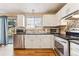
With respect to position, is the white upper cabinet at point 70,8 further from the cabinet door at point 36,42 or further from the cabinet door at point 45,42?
the cabinet door at point 36,42

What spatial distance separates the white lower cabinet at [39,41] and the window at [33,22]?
1.36 m

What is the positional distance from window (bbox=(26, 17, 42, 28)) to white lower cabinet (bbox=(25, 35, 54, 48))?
1.36m

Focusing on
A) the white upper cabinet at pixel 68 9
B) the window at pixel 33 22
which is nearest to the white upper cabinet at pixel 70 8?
the white upper cabinet at pixel 68 9

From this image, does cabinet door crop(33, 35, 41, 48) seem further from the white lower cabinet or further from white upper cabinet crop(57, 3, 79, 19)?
white upper cabinet crop(57, 3, 79, 19)

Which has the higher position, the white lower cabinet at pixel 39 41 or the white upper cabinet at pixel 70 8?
the white upper cabinet at pixel 70 8

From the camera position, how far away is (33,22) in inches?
337

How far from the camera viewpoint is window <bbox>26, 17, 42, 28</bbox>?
27.8 ft

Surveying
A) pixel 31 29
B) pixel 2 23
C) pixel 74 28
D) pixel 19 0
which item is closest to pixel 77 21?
pixel 74 28

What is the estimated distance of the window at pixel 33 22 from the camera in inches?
333

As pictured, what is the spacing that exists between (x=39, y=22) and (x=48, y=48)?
80.6 inches

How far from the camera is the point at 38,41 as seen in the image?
7.23 metres

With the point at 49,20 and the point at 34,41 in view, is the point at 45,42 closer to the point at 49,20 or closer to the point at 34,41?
the point at 34,41

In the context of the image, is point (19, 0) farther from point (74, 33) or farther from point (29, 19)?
point (29, 19)

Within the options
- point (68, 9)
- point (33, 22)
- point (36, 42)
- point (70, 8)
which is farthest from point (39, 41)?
point (70, 8)
